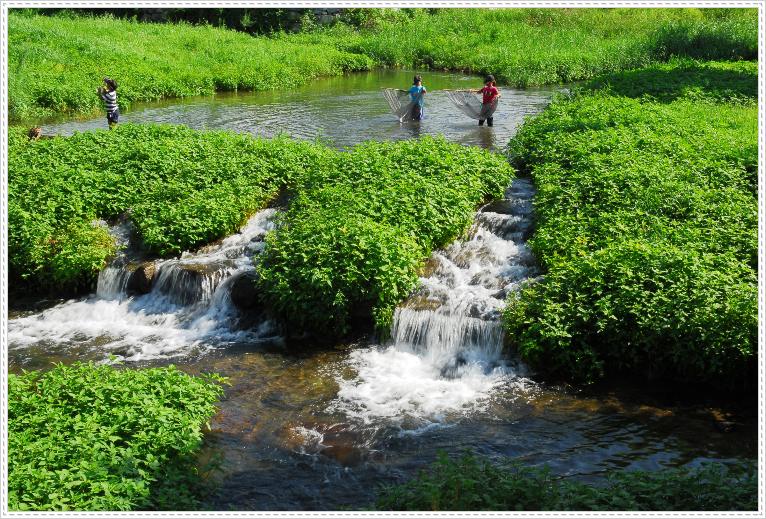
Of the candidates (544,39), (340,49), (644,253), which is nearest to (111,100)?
(644,253)

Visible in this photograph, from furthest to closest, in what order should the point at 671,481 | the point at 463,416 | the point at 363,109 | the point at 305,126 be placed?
1. the point at 363,109
2. the point at 305,126
3. the point at 463,416
4. the point at 671,481

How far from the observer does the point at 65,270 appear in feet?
50.1

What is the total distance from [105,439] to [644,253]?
8258 mm

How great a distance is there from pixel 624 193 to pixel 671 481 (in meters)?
7.66

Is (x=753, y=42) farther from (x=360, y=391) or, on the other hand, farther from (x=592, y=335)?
(x=360, y=391)

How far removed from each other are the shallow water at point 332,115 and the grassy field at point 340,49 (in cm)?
132

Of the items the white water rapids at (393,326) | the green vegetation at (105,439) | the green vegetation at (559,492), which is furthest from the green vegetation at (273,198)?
the green vegetation at (559,492)

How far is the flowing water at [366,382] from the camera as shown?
1019cm

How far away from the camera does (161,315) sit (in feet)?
48.5

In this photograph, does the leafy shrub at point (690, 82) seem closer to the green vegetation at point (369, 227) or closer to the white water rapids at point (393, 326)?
the green vegetation at point (369, 227)

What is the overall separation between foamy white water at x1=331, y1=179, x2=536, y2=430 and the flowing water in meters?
0.03

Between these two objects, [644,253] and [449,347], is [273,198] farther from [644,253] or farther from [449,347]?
[644,253]

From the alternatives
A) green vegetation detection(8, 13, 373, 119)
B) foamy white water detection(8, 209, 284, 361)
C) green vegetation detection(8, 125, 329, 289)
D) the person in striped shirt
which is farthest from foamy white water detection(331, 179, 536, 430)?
green vegetation detection(8, 13, 373, 119)

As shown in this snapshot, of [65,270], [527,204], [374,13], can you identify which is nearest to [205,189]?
[65,270]
